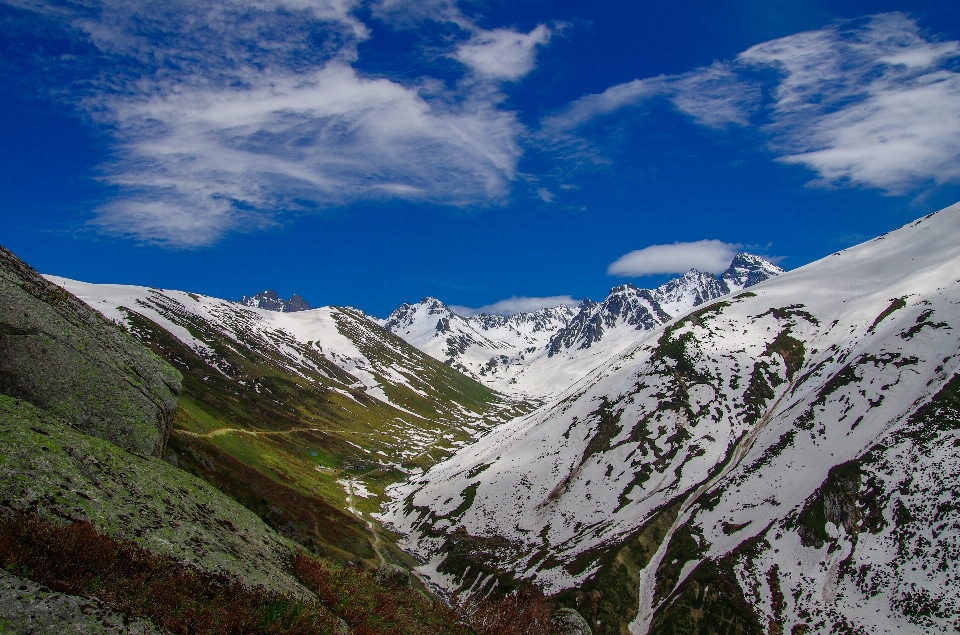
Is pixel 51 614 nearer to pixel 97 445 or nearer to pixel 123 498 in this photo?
pixel 123 498

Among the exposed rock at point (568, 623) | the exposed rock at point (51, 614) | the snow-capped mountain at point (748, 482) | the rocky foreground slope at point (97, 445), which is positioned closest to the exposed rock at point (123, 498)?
the rocky foreground slope at point (97, 445)

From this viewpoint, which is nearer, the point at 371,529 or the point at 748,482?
the point at 748,482

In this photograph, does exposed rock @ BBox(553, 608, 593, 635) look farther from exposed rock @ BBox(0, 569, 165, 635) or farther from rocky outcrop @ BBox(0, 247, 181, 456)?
exposed rock @ BBox(0, 569, 165, 635)

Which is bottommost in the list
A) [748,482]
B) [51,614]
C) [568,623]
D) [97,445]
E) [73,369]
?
[568,623]

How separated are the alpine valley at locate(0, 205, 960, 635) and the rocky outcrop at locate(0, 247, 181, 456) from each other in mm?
118

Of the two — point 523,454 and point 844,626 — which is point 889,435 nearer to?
point 844,626

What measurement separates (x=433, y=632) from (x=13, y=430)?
15.4 m

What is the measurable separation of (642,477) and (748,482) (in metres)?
22.0

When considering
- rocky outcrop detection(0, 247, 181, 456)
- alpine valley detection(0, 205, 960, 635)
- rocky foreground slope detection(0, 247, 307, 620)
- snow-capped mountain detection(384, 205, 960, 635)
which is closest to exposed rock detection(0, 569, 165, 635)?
rocky foreground slope detection(0, 247, 307, 620)

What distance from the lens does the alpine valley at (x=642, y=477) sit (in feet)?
64.8

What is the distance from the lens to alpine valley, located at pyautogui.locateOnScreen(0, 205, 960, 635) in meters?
19.8

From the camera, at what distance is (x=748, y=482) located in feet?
290

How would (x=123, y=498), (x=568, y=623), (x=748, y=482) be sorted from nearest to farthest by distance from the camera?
(x=123, y=498) → (x=568, y=623) → (x=748, y=482)

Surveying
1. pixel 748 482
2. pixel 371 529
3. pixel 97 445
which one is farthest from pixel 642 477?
pixel 97 445
